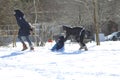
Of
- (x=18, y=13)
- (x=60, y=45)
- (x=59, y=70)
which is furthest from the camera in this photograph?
(x=60, y=45)

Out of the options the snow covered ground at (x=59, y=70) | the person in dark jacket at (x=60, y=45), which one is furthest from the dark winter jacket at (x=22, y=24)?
the snow covered ground at (x=59, y=70)

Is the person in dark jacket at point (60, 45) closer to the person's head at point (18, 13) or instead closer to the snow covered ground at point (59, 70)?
the person's head at point (18, 13)

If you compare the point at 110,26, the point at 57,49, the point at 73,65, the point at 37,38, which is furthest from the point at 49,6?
the point at 73,65

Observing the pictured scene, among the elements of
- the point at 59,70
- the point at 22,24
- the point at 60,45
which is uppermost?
the point at 22,24

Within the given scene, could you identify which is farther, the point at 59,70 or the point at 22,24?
the point at 22,24

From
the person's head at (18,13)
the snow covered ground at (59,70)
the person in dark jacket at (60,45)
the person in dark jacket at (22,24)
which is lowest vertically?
the snow covered ground at (59,70)

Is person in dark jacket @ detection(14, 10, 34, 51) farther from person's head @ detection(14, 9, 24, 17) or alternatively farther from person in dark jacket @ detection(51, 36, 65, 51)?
person in dark jacket @ detection(51, 36, 65, 51)

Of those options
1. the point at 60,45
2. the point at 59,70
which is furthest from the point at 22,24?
the point at 59,70

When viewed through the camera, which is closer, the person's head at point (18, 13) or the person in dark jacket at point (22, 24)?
the person's head at point (18, 13)

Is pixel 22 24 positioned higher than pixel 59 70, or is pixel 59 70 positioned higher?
pixel 22 24

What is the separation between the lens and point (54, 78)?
7.67m

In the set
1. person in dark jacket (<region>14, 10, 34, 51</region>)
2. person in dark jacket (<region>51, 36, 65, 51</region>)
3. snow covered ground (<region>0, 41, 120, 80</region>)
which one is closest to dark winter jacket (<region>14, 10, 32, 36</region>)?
person in dark jacket (<region>14, 10, 34, 51</region>)

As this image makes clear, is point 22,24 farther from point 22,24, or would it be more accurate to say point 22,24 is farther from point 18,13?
point 18,13

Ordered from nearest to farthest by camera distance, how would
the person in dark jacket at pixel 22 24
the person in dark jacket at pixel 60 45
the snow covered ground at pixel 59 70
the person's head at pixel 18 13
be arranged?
the snow covered ground at pixel 59 70, the person's head at pixel 18 13, the person in dark jacket at pixel 22 24, the person in dark jacket at pixel 60 45
